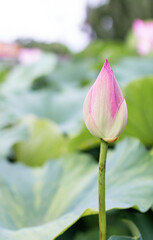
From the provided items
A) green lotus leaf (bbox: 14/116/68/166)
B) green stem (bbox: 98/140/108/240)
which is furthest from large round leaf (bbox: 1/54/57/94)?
green stem (bbox: 98/140/108/240)

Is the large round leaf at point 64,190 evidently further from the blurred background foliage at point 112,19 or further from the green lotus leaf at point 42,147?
the blurred background foliage at point 112,19

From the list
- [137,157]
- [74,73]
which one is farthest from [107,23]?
[137,157]

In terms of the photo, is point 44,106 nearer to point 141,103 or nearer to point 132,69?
point 132,69

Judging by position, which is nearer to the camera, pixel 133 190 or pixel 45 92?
pixel 133 190

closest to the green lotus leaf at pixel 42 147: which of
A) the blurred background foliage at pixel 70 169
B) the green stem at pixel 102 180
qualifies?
the blurred background foliage at pixel 70 169

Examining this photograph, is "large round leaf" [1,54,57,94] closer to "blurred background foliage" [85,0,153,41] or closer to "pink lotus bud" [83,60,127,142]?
"pink lotus bud" [83,60,127,142]

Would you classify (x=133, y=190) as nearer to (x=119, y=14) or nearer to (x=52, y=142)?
(x=52, y=142)

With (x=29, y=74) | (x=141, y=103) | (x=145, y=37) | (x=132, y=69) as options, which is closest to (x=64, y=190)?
(x=141, y=103)
